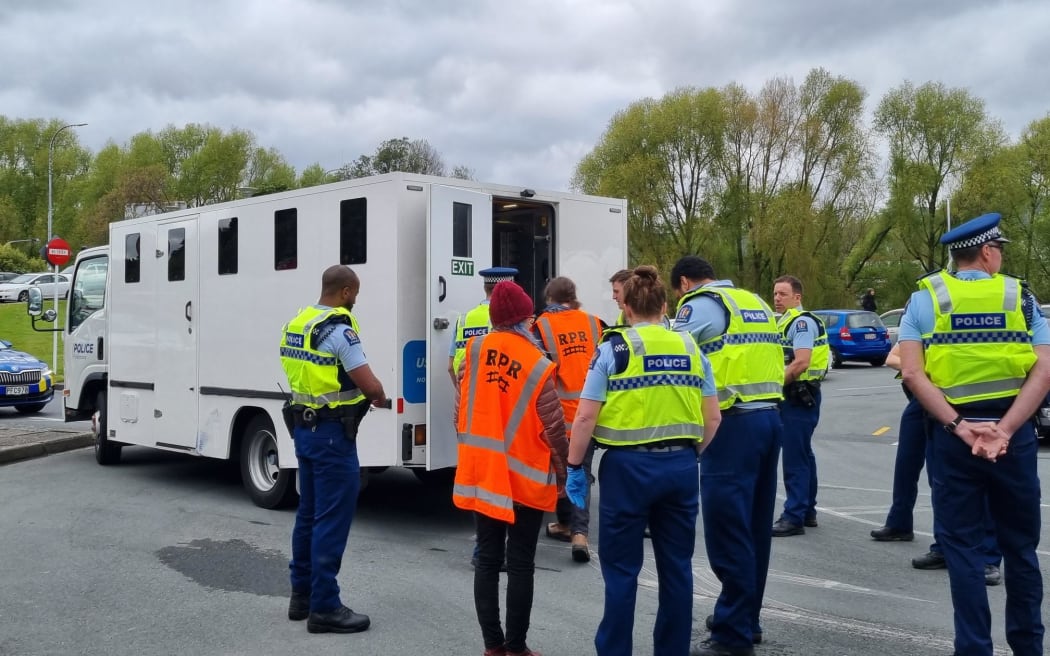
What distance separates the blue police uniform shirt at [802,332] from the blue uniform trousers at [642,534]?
3391 mm

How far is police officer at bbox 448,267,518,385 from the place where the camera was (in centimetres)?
664

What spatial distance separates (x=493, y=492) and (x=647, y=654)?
117 centimetres

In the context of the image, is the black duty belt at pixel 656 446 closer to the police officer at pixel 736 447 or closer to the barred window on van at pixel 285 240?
the police officer at pixel 736 447

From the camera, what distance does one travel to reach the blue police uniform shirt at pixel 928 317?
4.27 m

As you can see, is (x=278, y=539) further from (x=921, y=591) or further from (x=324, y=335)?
(x=921, y=591)

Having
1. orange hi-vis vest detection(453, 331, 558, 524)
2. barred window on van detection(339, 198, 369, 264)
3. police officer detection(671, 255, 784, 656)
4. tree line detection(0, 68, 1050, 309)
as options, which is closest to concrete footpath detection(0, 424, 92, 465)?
barred window on van detection(339, 198, 369, 264)

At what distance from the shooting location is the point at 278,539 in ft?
23.6

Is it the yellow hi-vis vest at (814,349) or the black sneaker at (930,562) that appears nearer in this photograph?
the black sneaker at (930,562)

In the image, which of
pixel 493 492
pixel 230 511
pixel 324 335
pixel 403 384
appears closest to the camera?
pixel 493 492

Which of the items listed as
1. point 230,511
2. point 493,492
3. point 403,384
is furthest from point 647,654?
point 230,511

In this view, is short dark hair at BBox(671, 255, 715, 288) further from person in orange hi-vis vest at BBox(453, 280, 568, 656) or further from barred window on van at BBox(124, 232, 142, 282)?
barred window on van at BBox(124, 232, 142, 282)

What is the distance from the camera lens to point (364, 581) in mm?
6078

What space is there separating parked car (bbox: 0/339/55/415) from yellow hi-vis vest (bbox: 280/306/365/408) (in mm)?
12583

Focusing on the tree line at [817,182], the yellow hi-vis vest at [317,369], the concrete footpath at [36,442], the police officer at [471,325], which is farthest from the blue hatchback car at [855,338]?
the yellow hi-vis vest at [317,369]
